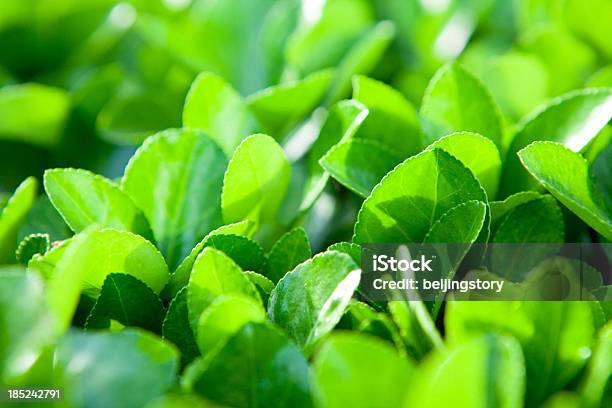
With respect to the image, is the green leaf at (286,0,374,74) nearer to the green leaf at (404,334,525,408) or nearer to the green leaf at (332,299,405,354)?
the green leaf at (332,299,405,354)

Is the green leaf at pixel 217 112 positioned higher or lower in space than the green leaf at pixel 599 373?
higher

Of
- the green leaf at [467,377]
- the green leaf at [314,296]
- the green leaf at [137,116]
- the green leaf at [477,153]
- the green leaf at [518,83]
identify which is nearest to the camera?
the green leaf at [467,377]

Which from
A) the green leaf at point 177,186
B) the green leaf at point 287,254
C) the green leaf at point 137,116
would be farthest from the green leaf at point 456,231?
the green leaf at point 137,116

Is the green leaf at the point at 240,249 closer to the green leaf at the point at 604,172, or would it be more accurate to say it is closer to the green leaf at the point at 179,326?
the green leaf at the point at 179,326

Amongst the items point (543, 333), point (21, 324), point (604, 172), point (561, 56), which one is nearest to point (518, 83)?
point (561, 56)

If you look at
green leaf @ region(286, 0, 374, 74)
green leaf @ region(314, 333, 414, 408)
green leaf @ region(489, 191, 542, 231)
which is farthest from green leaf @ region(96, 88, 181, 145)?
green leaf @ region(314, 333, 414, 408)

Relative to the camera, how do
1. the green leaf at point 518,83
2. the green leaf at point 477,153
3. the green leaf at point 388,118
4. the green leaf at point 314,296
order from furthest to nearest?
1. the green leaf at point 518,83
2. the green leaf at point 388,118
3. the green leaf at point 477,153
4. the green leaf at point 314,296
